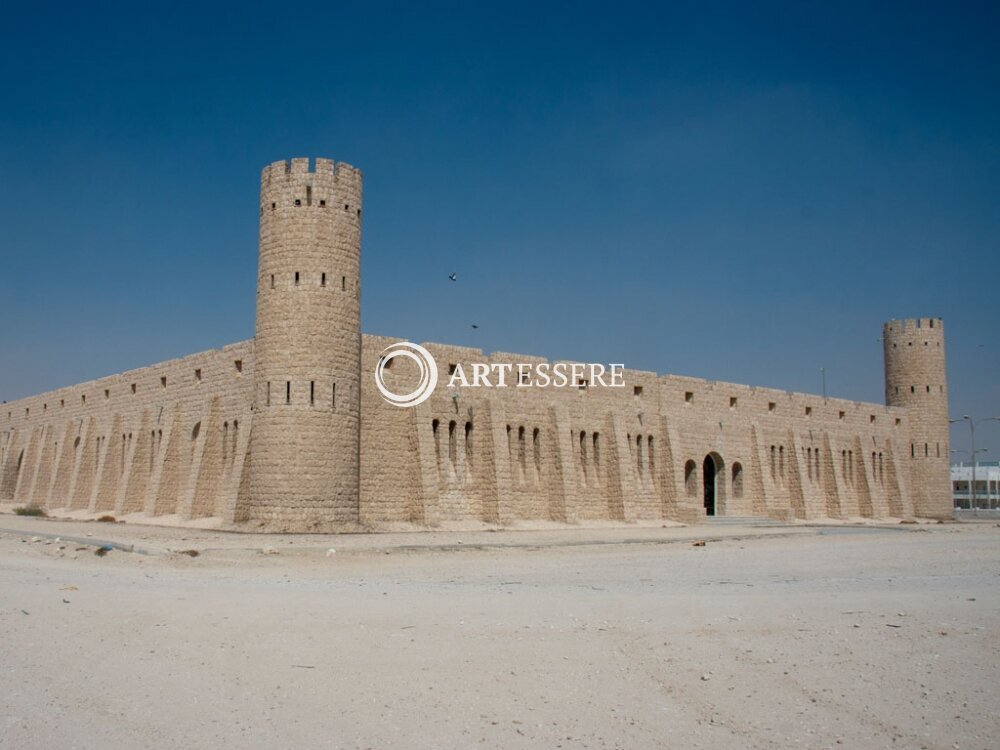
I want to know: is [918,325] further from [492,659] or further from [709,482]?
[492,659]

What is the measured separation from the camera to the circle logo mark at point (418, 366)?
86.1ft

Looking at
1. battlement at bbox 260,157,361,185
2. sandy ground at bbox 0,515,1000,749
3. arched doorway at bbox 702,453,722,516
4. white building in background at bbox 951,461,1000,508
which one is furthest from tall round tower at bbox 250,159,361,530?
white building in background at bbox 951,461,1000,508

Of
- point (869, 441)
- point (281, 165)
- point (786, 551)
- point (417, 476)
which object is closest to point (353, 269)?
point (281, 165)

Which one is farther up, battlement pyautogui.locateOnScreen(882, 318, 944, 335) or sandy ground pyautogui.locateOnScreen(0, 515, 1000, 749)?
battlement pyautogui.locateOnScreen(882, 318, 944, 335)

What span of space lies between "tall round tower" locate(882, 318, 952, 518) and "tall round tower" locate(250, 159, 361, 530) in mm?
31369

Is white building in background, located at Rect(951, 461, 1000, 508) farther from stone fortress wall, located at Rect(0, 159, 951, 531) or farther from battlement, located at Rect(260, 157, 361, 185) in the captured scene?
battlement, located at Rect(260, 157, 361, 185)

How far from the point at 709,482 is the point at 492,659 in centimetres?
3041

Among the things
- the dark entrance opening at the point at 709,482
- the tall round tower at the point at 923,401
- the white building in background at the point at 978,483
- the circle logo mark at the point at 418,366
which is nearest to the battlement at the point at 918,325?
the tall round tower at the point at 923,401

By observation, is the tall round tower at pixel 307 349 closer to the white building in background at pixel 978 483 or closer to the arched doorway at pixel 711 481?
the arched doorway at pixel 711 481

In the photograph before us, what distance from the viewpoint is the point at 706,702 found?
6848 millimetres

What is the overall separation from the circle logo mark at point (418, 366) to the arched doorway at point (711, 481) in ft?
47.0

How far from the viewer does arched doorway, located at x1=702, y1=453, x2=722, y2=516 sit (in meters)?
36.7

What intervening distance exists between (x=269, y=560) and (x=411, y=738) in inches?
422

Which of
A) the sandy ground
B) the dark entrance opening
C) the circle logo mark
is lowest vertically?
the sandy ground
